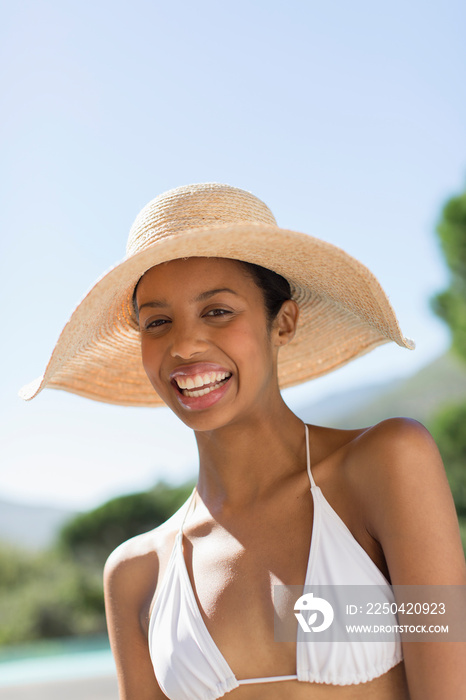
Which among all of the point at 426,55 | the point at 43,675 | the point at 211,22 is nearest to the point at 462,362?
the point at 43,675

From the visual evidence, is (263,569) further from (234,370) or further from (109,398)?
(109,398)

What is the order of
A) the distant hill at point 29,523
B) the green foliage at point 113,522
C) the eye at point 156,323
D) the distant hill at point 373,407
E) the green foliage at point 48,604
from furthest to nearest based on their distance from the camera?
1. the distant hill at point 373,407
2. the distant hill at point 29,523
3. the green foliage at point 113,522
4. the green foliage at point 48,604
5. the eye at point 156,323

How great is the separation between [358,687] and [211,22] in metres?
17.6

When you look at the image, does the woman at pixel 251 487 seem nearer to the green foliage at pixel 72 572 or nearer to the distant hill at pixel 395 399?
the green foliage at pixel 72 572

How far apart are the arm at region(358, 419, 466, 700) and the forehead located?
53 centimetres

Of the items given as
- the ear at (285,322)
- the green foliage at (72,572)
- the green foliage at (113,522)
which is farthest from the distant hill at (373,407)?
the ear at (285,322)

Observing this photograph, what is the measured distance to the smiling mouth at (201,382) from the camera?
1.75 meters

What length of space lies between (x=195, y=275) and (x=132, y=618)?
39.7 inches

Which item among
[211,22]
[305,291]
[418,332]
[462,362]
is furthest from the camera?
[418,332]

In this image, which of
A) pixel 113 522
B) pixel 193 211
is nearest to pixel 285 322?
pixel 193 211

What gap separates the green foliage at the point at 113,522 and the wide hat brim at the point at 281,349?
39.0 feet

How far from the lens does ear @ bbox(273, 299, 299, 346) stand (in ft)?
6.48

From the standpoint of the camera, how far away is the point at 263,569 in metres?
1.81

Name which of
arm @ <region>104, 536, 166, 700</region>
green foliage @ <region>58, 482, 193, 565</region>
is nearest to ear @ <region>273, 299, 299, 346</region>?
arm @ <region>104, 536, 166, 700</region>
